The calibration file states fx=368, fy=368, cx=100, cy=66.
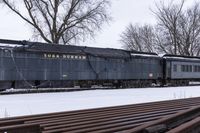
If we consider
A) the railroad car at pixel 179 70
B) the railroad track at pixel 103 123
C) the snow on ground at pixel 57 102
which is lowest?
the snow on ground at pixel 57 102

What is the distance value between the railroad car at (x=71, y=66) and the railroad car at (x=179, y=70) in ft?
2.43

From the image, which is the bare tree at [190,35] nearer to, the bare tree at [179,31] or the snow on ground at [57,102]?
the bare tree at [179,31]

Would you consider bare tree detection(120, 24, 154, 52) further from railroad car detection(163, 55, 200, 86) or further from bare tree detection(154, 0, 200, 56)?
railroad car detection(163, 55, 200, 86)

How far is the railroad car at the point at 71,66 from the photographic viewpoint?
2272 cm

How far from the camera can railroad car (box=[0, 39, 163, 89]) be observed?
74.5 feet

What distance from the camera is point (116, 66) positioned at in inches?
1196

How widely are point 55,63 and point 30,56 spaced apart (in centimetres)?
226

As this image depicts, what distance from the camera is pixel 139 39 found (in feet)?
271

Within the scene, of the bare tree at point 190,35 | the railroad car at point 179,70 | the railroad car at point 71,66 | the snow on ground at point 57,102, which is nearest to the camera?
the snow on ground at point 57,102

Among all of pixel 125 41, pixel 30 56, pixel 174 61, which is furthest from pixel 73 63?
pixel 125 41

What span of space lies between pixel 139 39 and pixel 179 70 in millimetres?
46834

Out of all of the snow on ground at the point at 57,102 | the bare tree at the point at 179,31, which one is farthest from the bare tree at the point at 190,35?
the snow on ground at the point at 57,102

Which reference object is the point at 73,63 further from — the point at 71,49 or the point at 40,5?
the point at 40,5

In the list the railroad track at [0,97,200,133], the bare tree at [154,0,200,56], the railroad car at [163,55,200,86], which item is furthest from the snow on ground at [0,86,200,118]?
the bare tree at [154,0,200,56]
